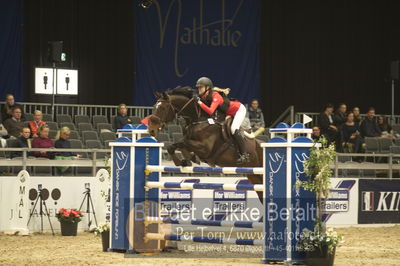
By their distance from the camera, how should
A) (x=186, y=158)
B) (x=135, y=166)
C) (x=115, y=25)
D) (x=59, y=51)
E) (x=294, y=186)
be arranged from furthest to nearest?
(x=115, y=25) < (x=59, y=51) < (x=186, y=158) < (x=135, y=166) < (x=294, y=186)

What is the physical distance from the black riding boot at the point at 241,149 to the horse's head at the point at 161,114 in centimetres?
90

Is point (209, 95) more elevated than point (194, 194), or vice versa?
point (209, 95)

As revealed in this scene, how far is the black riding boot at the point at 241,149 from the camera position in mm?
9219

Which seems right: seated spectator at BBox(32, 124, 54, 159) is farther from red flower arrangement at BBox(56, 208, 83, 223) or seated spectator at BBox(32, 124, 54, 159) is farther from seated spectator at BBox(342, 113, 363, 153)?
seated spectator at BBox(342, 113, 363, 153)

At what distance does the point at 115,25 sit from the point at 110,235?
10322 mm

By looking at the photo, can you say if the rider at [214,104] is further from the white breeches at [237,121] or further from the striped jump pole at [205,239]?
the striped jump pole at [205,239]

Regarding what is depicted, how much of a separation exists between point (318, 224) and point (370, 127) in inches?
373

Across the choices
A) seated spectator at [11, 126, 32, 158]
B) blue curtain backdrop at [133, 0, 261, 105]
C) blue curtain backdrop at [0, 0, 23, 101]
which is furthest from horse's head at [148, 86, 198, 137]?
blue curtain backdrop at [133, 0, 261, 105]

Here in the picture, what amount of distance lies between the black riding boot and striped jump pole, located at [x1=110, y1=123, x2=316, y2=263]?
1333mm

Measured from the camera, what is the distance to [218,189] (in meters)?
7.70

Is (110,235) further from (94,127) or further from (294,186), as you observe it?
(94,127)

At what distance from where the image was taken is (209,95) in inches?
363

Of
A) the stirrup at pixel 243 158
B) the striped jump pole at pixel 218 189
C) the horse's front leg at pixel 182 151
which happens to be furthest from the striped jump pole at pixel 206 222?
the stirrup at pixel 243 158

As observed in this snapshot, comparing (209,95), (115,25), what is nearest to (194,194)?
(209,95)
